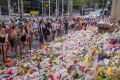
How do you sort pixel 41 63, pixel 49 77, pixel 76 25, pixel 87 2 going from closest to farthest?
pixel 49 77, pixel 41 63, pixel 76 25, pixel 87 2

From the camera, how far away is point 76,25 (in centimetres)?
3244

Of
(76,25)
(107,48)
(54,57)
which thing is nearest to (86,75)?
(107,48)

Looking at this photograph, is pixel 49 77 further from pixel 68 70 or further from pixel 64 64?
pixel 64 64

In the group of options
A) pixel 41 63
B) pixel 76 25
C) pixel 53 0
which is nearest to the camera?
pixel 41 63

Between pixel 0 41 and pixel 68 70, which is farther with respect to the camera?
pixel 0 41

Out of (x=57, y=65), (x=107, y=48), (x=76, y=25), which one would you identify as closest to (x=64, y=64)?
(x=57, y=65)

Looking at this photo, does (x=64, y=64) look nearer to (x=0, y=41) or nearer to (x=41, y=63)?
(x=41, y=63)

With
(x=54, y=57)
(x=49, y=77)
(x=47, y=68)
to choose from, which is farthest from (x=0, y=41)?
(x=49, y=77)

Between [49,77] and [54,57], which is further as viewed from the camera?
[54,57]

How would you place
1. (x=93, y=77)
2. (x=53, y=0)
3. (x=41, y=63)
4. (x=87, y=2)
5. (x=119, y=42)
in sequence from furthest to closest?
(x=87, y=2) < (x=53, y=0) < (x=119, y=42) < (x=41, y=63) < (x=93, y=77)

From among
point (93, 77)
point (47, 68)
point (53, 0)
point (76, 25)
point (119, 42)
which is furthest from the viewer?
point (53, 0)

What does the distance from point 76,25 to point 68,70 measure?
851 inches

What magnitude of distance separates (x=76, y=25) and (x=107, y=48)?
1919cm

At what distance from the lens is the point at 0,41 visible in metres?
Result: 15.0
